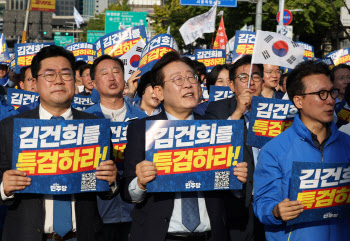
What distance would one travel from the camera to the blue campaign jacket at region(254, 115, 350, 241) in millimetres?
3498

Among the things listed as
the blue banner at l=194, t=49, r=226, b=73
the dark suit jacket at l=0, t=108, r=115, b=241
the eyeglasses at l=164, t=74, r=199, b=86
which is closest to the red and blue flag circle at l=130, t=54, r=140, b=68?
the blue banner at l=194, t=49, r=226, b=73

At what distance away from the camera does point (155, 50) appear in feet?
26.8

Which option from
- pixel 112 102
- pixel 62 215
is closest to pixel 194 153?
pixel 62 215

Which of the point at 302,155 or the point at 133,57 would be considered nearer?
the point at 302,155

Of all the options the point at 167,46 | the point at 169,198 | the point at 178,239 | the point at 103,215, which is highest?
the point at 167,46

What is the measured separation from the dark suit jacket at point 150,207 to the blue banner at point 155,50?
4.21 metres

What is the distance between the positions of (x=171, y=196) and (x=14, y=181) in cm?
98

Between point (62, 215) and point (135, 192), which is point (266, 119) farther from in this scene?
point (62, 215)

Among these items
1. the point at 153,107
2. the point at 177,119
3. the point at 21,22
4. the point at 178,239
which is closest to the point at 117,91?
the point at 153,107

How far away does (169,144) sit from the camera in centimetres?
352

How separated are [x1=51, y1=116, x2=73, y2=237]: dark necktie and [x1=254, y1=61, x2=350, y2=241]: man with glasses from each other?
1.21 meters

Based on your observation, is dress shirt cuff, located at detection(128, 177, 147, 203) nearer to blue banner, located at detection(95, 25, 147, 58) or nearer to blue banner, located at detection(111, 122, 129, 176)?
blue banner, located at detection(111, 122, 129, 176)

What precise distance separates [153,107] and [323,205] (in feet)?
11.5

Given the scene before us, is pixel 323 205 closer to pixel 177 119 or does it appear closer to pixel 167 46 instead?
pixel 177 119
